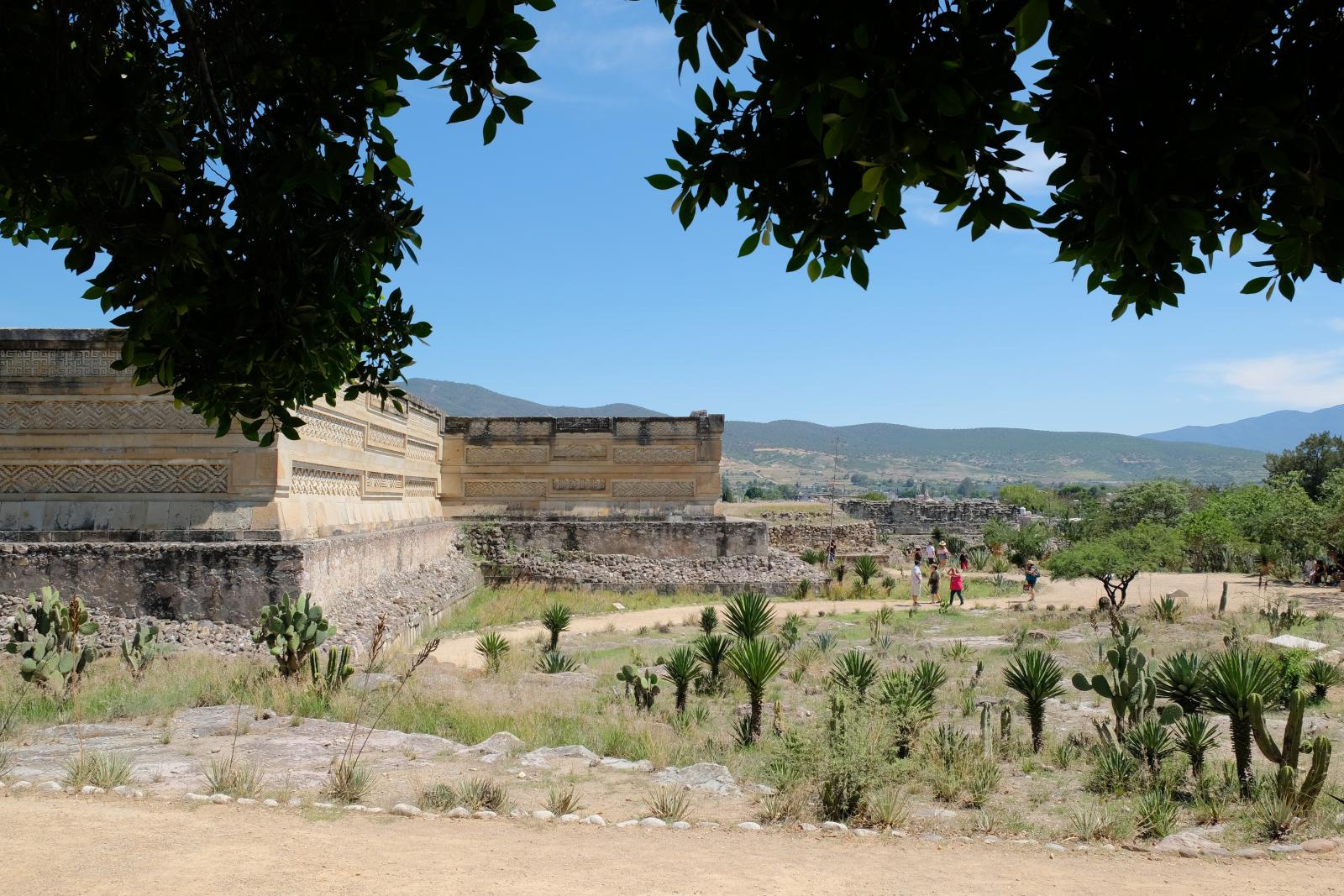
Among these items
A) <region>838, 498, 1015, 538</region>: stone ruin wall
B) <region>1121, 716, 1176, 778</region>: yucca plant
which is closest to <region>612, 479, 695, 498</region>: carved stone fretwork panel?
<region>1121, 716, 1176, 778</region>: yucca plant

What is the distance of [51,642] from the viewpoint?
27.3ft

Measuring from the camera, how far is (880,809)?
221 inches

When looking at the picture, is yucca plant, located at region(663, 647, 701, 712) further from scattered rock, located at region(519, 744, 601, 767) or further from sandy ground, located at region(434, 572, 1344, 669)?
sandy ground, located at region(434, 572, 1344, 669)

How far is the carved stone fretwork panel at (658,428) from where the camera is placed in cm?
2064

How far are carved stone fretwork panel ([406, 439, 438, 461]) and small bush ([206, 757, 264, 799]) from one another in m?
12.2

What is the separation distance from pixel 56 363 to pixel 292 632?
495 centimetres

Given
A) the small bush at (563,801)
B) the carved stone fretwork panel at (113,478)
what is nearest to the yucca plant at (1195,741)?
the small bush at (563,801)

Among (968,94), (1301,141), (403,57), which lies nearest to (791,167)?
(968,94)

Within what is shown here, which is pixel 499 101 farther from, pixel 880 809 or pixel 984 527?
pixel 984 527

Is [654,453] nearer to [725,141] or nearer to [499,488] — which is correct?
[499,488]

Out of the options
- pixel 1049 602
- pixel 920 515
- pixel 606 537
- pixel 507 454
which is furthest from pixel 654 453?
pixel 920 515

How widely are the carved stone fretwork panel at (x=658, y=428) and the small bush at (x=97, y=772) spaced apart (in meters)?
15.3

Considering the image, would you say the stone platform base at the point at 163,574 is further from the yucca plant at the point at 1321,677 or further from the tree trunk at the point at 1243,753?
the yucca plant at the point at 1321,677

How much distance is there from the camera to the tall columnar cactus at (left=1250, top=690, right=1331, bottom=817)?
5594mm
